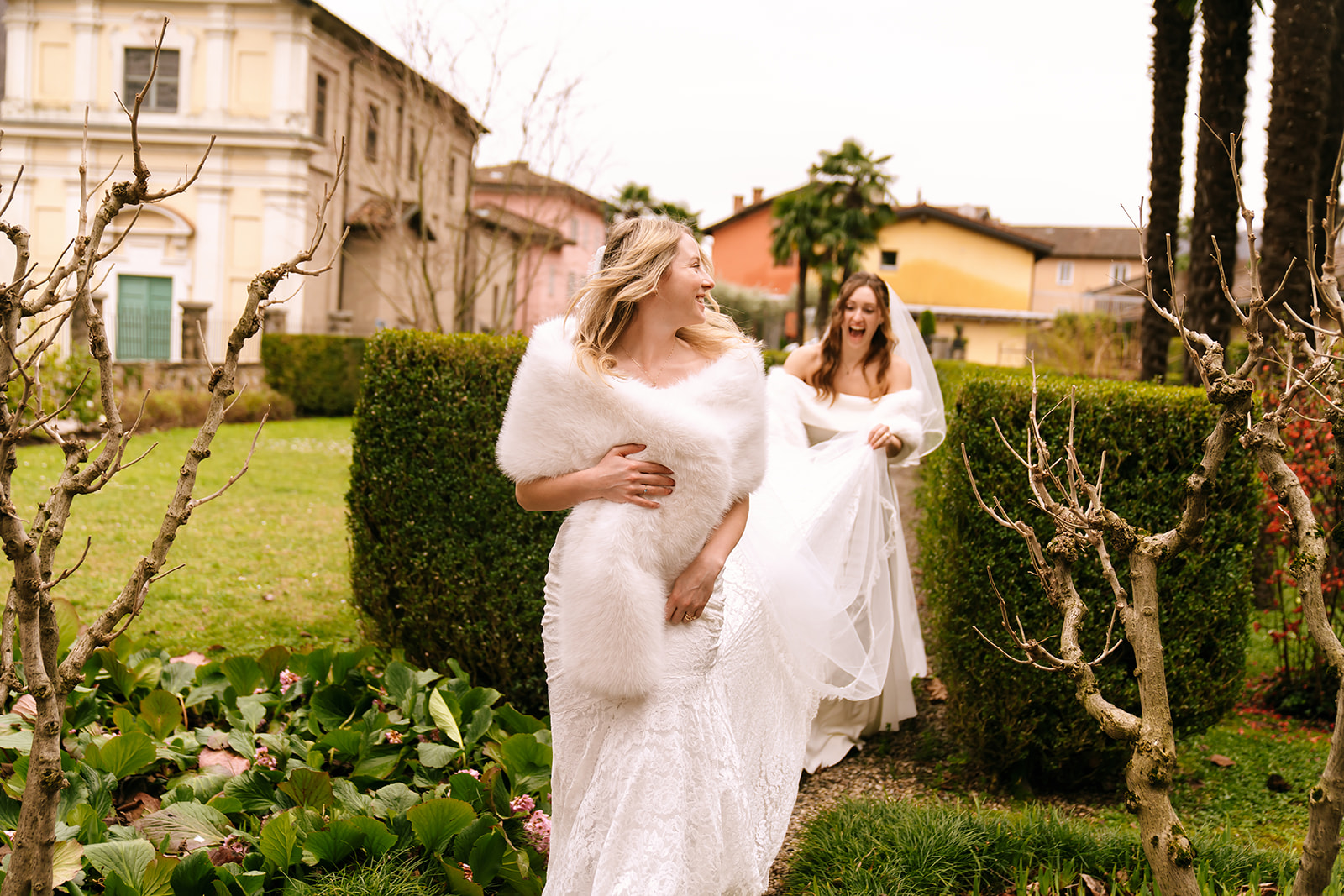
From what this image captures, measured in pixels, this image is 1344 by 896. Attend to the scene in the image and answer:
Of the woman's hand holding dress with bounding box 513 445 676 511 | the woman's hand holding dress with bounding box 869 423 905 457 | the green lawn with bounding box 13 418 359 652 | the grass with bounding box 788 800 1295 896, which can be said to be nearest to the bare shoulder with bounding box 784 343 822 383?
the woman's hand holding dress with bounding box 869 423 905 457

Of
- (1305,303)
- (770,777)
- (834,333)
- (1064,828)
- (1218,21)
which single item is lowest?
(1064,828)

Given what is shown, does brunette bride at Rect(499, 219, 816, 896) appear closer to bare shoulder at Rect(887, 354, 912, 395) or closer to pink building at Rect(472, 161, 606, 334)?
pink building at Rect(472, 161, 606, 334)

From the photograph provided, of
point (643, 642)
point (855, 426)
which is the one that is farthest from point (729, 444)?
point (855, 426)

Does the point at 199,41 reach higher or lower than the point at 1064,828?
higher

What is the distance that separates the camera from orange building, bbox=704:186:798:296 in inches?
2199

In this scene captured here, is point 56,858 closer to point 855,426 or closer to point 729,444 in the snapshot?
point 729,444

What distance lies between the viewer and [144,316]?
26.4 meters

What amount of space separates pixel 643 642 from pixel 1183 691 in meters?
3.13

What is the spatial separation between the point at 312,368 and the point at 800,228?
74.8 feet

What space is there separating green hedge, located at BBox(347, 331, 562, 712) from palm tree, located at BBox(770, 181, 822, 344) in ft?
115

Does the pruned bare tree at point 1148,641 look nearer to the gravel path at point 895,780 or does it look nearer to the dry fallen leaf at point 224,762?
the gravel path at point 895,780

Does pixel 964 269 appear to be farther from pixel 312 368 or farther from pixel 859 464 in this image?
pixel 859 464

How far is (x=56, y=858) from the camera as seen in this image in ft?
10.2

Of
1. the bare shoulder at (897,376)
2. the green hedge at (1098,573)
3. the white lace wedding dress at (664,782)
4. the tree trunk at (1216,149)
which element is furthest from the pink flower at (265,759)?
the tree trunk at (1216,149)
